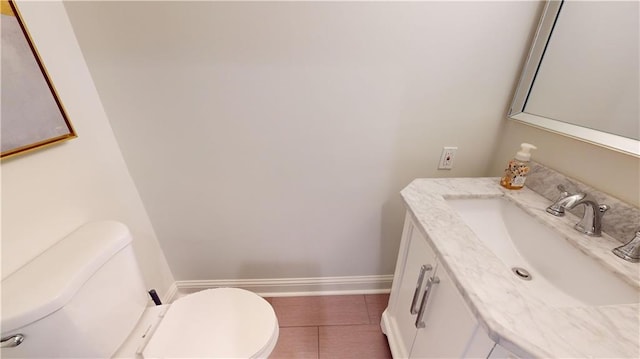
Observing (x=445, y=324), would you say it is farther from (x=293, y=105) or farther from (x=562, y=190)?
(x=293, y=105)

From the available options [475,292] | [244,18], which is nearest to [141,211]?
[244,18]

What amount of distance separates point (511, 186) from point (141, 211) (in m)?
1.68

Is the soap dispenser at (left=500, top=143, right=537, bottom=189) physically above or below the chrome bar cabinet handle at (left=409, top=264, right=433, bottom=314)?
above

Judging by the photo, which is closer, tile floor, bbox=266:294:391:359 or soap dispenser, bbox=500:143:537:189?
soap dispenser, bbox=500:143:537:189

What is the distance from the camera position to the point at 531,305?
50 centimetres

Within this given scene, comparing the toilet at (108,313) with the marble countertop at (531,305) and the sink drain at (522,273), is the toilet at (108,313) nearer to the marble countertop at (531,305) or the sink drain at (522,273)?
the marble countertop at (531,305)

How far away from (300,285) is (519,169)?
126cm

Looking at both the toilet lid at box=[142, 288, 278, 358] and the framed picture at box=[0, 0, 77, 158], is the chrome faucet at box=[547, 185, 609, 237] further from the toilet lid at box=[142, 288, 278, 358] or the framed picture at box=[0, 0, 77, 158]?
the framed picture at box=[0, 0, 77, 158]

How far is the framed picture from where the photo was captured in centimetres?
66

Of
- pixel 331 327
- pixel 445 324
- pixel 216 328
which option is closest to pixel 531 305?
pixel 445 324

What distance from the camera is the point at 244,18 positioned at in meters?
0.89

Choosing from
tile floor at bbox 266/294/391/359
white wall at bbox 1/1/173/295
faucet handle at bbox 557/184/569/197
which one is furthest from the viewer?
tile floor at bbox 266/294/391/359

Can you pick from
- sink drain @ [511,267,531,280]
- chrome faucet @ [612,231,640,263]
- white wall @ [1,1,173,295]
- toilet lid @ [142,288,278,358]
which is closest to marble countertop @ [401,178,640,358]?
chrome faucet @ [612,231,640,263]

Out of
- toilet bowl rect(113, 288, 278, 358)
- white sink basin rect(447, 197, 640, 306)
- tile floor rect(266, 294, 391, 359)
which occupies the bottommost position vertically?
tile floor rect(266, 294, 391, 359)
